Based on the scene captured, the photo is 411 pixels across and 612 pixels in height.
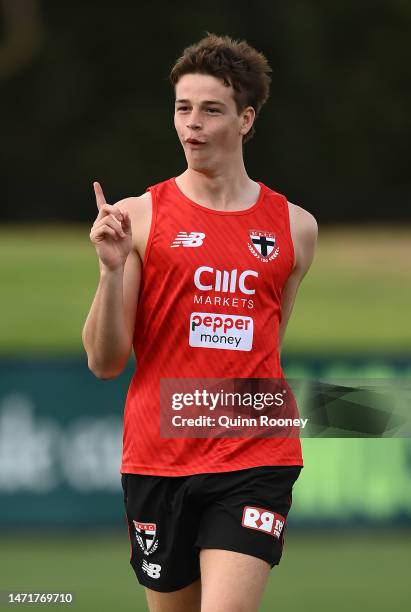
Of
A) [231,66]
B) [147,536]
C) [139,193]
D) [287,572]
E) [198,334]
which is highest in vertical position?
[231,66]

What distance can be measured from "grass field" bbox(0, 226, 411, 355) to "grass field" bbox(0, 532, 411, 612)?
553cm

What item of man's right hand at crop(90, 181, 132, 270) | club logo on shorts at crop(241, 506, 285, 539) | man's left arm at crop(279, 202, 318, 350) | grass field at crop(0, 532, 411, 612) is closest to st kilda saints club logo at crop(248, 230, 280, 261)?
man's left arm at crop(279, 202, 318, 350)

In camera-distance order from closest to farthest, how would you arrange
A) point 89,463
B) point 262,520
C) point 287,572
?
point 262,520 < point 287,572 < point 89,463

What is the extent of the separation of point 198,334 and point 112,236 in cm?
47

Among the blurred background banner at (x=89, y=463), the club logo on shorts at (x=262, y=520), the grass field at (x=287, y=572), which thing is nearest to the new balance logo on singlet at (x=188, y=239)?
the club logo on shorts at (x=262, y=520)

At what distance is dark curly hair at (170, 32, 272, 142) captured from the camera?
4.60 metres

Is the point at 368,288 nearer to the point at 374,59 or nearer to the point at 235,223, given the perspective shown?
the point at 374,59

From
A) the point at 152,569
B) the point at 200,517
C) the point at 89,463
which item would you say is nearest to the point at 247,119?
the point at 200,517

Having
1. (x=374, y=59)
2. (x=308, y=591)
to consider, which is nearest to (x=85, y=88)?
(x=374, y=59)

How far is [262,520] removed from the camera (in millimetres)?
4445

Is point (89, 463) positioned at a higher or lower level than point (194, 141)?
lower

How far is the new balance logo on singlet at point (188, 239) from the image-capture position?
4570 millimetres

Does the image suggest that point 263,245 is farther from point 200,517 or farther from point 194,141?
point 200,517
